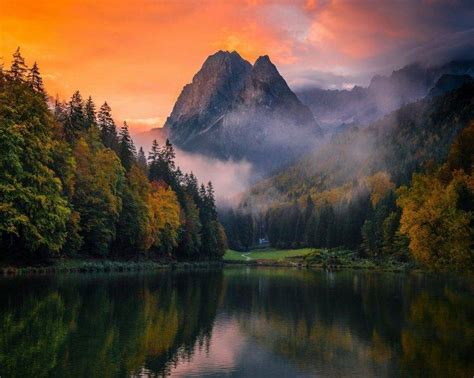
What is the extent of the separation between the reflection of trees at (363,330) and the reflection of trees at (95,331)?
9.68ft

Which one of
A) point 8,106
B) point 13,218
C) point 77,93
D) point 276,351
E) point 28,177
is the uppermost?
point 77,93

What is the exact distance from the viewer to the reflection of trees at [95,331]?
1580cm

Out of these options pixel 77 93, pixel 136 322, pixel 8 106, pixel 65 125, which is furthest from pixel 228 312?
pixel 77 93

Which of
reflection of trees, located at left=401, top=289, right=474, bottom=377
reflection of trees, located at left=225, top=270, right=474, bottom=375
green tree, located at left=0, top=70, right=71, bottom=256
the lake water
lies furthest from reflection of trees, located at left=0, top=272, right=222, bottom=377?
green tree, located at left=0, top=70, right=71, bottom=256

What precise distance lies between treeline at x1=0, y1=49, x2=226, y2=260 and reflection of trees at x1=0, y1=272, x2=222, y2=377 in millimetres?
13127

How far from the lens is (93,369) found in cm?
1526

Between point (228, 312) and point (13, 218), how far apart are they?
23076 millimetres

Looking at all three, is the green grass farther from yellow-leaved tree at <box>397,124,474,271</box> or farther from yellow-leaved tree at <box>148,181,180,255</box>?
yellow-leaved tree at <box>397,124,474,271</box>

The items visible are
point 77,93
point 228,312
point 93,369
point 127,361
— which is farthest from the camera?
point 77,93

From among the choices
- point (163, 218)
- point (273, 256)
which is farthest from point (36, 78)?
point (273, 256)

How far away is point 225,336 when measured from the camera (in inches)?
867

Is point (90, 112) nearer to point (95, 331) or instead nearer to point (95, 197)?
point (95, 197)

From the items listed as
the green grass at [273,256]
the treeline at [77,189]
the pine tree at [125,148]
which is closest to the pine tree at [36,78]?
the treeline at [77,189]

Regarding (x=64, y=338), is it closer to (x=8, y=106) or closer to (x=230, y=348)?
(x=230, y=348)
